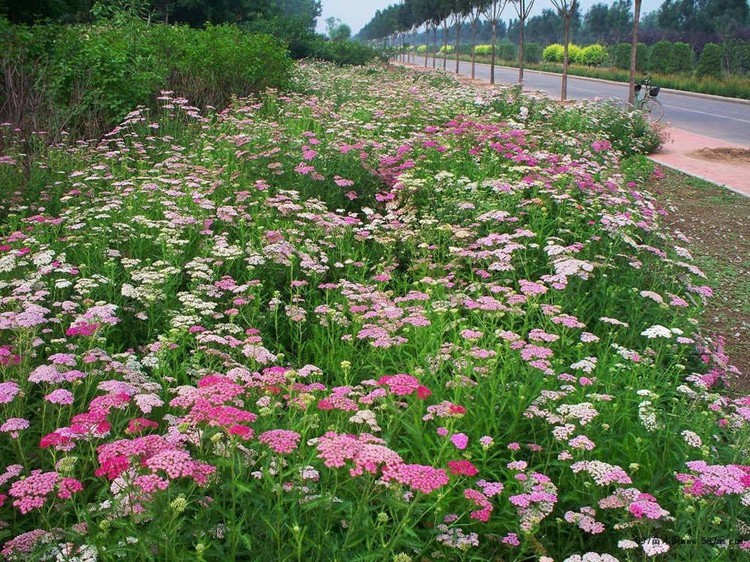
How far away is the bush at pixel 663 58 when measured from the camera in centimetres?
4294

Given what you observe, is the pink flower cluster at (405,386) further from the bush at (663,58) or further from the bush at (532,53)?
the bush at (532,53)

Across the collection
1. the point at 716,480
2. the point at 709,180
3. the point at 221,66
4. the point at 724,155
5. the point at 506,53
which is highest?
the point at 506,53

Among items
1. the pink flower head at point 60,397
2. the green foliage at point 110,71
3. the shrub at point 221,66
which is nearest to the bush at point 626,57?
the shrub at point 221,66

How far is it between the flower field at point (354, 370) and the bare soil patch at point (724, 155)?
7266mm

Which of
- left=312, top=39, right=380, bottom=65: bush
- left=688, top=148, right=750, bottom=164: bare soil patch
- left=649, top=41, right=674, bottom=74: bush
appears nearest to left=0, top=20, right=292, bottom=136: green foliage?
left=688, top=148, right=750, bottom=164: bare soil patch

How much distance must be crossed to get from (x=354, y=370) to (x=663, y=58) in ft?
154

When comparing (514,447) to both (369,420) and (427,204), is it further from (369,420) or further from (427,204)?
(427,204)

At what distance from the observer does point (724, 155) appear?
1372cm

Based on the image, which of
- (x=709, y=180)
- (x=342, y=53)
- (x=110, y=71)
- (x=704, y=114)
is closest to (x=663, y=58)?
(x=342, y=53)

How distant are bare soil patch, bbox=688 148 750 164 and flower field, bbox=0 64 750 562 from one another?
7.27m

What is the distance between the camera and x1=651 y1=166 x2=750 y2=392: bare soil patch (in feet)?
19.3

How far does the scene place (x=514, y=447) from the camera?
3.00 metres

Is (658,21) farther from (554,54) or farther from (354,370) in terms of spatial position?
(354,370)

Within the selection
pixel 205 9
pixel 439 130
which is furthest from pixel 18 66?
pixel 205 9
